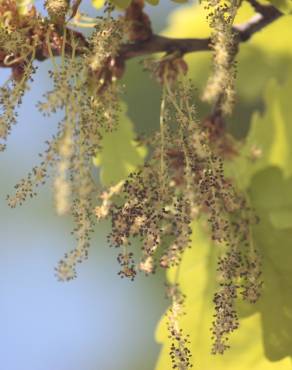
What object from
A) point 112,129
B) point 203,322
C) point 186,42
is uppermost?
point 186,42

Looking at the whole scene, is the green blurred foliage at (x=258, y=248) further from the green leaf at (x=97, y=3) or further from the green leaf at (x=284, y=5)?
the green leaf at (x=97, y=3)

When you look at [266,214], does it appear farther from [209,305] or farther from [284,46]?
[284,46]

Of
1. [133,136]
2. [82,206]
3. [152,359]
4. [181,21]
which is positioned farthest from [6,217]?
[82,206]

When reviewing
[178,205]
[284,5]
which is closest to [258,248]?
[178,205]

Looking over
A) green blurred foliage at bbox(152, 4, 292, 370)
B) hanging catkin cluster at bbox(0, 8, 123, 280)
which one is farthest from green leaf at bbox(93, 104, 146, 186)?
hanging catkin cluster at bbox(0, 8, 123, 280)

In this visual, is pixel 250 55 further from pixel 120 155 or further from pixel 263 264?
pixel 263 264

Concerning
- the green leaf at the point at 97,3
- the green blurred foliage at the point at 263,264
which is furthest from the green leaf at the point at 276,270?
the green leaf at the point at 97,3

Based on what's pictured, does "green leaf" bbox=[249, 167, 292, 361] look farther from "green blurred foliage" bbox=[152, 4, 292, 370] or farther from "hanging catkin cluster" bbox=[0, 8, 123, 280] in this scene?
"hanging catkin cluster" bbox=[0, 8, 123, 280]
